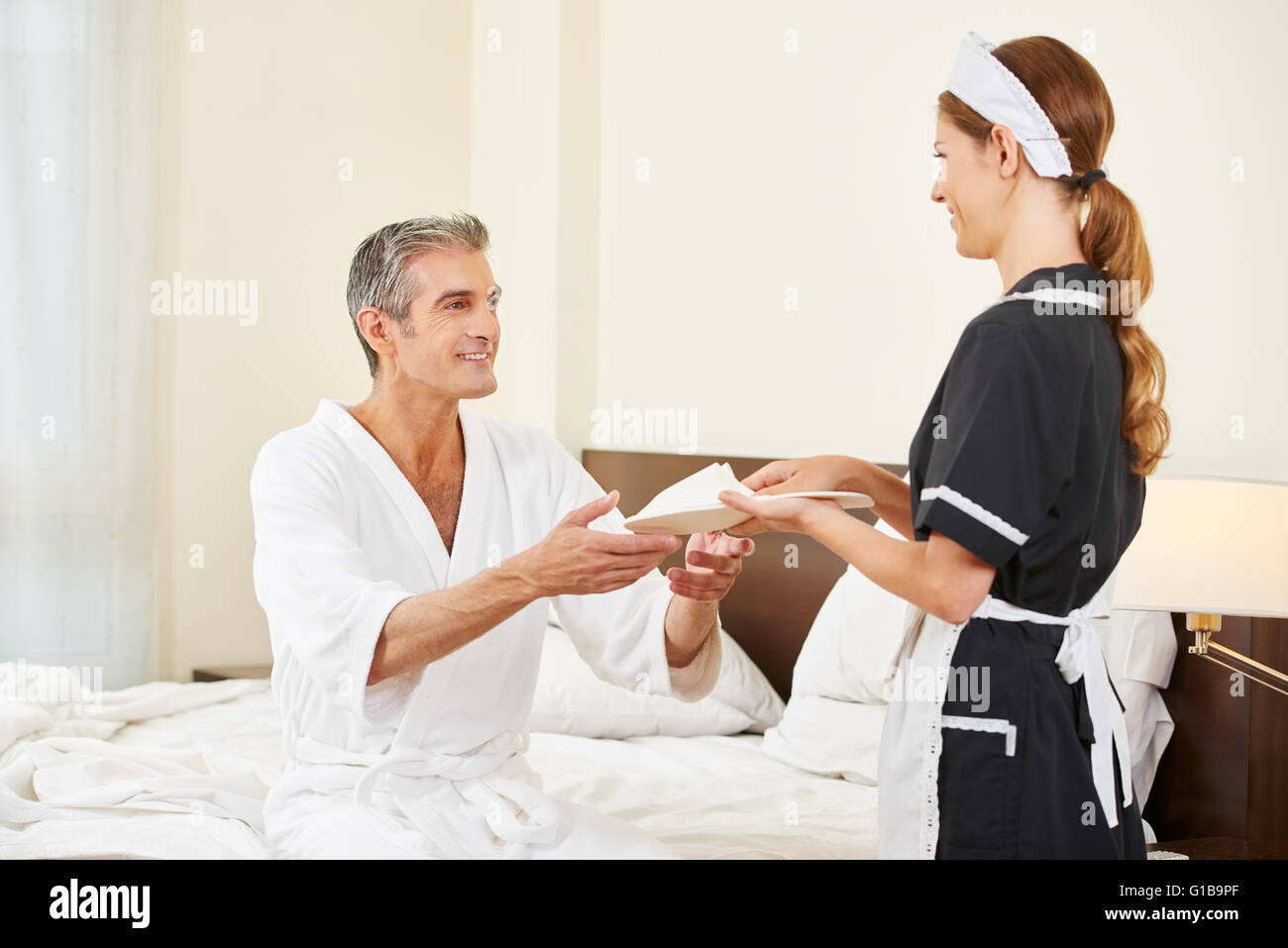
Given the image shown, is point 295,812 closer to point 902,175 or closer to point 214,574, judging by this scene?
point 902,175

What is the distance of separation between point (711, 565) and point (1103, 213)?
76 cm

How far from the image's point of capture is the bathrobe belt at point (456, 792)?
5.38ft

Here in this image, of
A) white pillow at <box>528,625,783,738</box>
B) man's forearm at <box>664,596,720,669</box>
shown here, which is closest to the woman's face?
man's forearm at <box>664,596,720,669</box>

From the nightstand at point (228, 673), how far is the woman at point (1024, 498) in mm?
3090

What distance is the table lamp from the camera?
1.68 m

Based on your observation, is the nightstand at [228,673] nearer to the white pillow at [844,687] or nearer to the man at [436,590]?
the white pillow at [844,687]

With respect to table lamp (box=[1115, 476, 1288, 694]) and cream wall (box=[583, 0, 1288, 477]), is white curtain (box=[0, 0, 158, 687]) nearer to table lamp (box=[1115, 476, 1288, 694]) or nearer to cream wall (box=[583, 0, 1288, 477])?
cream wall (box=[583, 0, 1288, 477])

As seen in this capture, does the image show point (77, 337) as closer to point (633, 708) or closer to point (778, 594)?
point (633, 708)

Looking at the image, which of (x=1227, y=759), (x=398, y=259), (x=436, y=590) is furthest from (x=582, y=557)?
(x=1227, y=759)

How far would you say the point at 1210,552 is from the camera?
1714mm

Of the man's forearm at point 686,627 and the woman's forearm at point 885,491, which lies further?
the man's forearm at point 686,627

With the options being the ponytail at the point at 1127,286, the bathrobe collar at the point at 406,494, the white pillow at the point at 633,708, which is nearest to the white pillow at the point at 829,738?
the white pillow at the point at 633,708

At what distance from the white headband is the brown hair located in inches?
A: 0.5

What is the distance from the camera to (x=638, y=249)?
4035 mm
